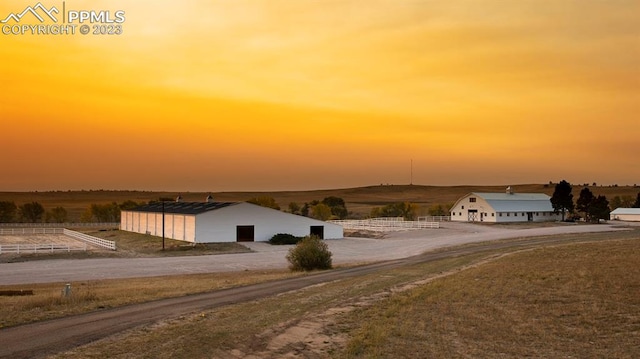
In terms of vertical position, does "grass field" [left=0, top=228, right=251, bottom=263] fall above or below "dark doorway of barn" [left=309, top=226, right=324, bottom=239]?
below

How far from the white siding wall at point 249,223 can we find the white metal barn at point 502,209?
32.5 meters

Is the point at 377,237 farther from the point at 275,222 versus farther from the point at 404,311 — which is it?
the point at 404,311

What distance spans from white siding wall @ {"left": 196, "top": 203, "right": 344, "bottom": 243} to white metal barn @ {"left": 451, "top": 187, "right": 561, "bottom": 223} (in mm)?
32494

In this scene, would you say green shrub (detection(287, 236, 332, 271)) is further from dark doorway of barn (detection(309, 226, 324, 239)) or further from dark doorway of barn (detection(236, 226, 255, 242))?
dark doorway of barn (detection(309, 226, 324, 239))

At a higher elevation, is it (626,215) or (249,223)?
(626,215)

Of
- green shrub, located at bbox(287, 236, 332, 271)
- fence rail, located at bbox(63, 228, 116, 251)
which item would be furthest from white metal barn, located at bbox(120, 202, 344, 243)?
green shrub, located at bbox(287, 236, 332, 271)

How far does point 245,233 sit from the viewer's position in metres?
68.1

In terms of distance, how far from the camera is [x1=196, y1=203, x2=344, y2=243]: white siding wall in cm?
6562

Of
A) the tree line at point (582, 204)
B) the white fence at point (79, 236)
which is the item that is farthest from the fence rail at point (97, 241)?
the tree line at point (582, 204)

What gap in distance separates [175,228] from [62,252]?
18.0 meters

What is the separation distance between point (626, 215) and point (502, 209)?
25309 millimetres

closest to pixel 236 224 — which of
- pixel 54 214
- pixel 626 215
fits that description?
pixel 626 215

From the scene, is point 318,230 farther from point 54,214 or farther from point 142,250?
point 54,214

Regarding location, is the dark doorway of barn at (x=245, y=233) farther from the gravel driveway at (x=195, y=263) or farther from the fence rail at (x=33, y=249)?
the fence rail at (x=33, y=249)
